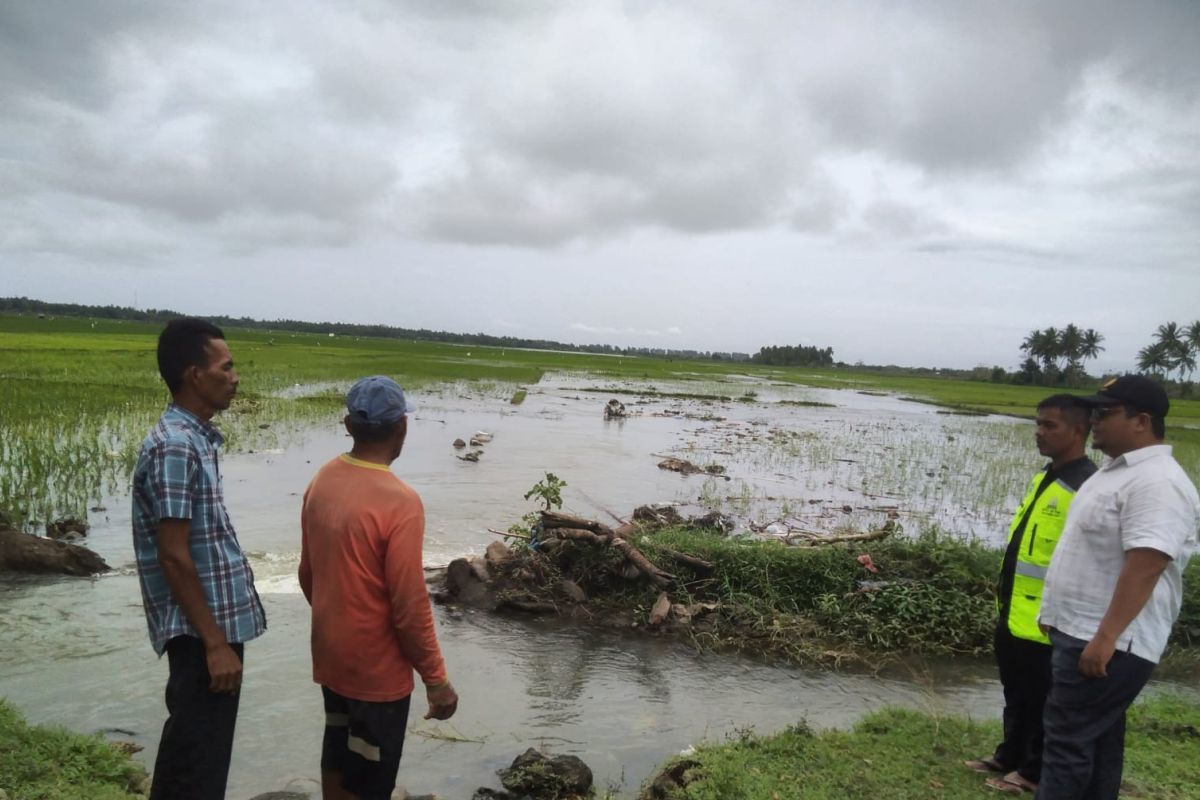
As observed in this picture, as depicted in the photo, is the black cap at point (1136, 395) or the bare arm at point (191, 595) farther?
the black cap at point (1136, 395)

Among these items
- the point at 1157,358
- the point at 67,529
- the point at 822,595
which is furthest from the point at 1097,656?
the point at 1157,358

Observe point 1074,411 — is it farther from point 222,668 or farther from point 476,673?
point 476,673

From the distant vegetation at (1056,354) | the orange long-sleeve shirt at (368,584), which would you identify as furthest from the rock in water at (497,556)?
the distant vegetation at (1056,354)

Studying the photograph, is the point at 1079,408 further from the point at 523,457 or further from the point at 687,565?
the point at 523,457

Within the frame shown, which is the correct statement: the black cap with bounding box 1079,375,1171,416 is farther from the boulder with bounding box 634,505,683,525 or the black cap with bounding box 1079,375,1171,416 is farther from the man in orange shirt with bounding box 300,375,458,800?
the boulder with bounding box 634,505,683,525

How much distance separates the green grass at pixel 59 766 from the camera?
3154mm

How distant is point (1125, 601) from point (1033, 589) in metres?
0.95

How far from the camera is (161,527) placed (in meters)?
2.34

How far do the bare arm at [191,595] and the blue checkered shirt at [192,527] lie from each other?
0.05 metres

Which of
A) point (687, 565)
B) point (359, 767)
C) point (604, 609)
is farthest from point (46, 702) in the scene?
point (687, 565)

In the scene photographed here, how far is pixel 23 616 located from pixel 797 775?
605 cm

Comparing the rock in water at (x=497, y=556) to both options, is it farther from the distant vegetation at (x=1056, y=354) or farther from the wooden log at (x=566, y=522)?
the distant vegetation at (x=1056, y=354)

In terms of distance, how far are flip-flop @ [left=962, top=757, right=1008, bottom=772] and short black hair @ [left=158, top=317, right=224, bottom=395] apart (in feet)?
14.1

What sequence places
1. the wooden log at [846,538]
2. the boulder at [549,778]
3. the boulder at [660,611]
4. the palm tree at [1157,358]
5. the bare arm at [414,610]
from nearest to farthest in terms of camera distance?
the bare arm at [414,610], the boulder at [549,778], the boulder at [660,611], the wooden log at [846,538], the palm tree at [1157,358]
